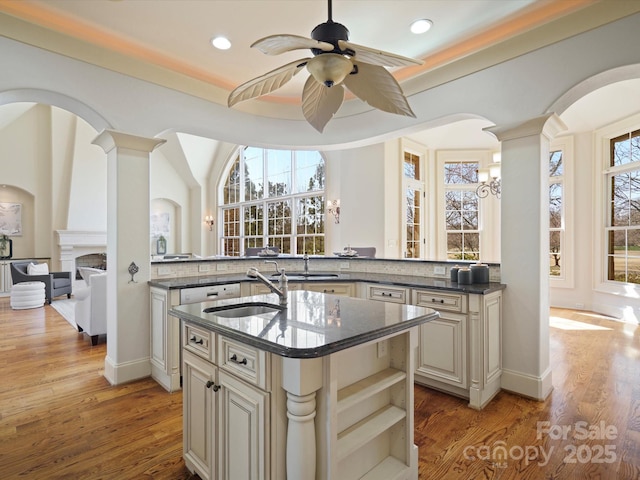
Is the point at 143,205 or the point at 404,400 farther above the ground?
the point at 143,205

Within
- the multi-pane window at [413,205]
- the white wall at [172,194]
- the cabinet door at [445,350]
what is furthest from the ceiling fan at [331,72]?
the white wall at [172,194]

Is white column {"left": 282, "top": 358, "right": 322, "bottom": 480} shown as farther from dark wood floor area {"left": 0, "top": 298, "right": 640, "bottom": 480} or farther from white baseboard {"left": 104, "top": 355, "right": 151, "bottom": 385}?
white baseboard {"left": 104, "top": 355, "right": 151, "bottom": 385}

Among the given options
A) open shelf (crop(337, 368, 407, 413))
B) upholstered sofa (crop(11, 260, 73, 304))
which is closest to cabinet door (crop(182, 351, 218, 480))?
open shelf (crop(337, 368, 407, 413))

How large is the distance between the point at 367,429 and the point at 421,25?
2.92 meters

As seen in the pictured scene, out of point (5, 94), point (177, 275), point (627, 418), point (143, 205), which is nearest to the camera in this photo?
point (627, 418)

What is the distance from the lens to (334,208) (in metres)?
6.97

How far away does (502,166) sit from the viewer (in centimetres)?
288

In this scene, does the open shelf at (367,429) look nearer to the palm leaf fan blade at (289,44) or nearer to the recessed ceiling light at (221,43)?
the palm leaf fan blade at (289,44)

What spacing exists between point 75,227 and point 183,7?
8123 mm

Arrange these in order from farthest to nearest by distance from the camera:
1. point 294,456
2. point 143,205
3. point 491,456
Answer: point 143,205 → point 491,456 → point 294,456

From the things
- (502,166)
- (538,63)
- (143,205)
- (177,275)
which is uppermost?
(538,63)

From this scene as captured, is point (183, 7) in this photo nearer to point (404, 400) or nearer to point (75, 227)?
point (404, 400)

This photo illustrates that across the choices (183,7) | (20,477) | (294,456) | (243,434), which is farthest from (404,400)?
(183,7)

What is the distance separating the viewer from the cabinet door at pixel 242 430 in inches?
52.3
